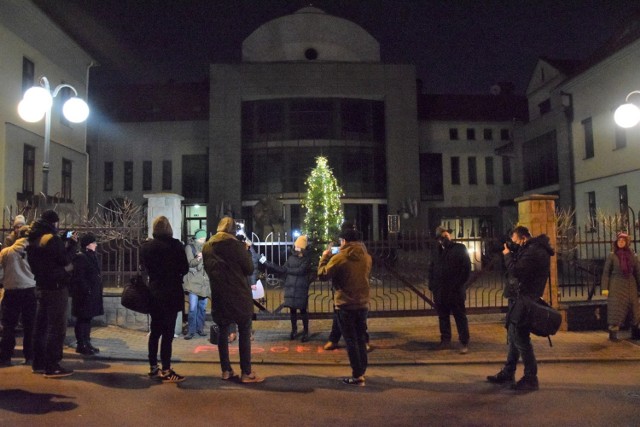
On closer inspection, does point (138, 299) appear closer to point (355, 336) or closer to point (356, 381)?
point (355, 336)

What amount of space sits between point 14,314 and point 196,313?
2.82m

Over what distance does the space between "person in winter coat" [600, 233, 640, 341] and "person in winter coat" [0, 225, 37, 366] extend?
29.4 ft

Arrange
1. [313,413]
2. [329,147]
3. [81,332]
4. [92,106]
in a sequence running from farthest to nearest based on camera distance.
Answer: [92,106] < [329,147] < [81,332] < [313,413]

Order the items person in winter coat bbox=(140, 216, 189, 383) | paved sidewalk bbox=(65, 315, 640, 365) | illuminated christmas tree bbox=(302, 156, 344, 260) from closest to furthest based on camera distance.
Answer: person in winter coat bbox=(140, 216, 189, 383) < paved sidewalk bbox=(65, 315, 640, 365) < illuminated christmas tree bbox=(302, 156, 344, 260)

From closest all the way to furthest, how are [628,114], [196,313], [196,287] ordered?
[196,287], [196,313], [628,114]

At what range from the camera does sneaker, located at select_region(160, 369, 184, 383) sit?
5.99 metres

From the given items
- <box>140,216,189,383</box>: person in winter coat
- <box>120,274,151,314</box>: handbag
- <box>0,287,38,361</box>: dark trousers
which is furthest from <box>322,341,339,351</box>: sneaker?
<box>0,287,38,361</box>: dark trousers

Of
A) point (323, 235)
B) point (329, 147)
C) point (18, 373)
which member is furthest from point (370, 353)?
point (329, 147)

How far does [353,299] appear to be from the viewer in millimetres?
5965

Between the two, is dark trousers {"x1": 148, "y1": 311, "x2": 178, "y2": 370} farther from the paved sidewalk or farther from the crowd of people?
the paved sidewalk

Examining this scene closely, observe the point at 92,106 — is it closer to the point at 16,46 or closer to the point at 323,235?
the point at 16,46

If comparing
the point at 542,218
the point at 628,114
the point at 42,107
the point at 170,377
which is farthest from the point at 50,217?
the point at 628,114

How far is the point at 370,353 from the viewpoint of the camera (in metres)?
7.65

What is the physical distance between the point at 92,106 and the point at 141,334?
29291 millimetres
